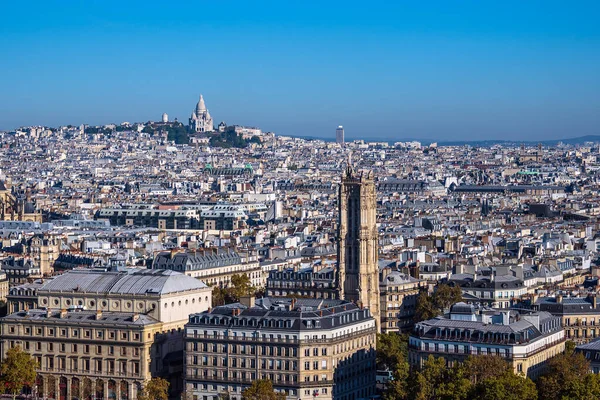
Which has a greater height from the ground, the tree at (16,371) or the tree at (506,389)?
the tree at (506,389)

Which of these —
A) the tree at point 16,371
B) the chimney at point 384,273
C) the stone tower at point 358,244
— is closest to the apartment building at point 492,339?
the stone tower at point 358,244

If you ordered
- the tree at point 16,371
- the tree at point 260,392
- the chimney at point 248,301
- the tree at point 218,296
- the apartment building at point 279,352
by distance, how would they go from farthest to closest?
the tree at point 218,296
the chimney at point 248,301
the tree at point 16,371
the apartment building at point 279,352
the tree at point 260,392

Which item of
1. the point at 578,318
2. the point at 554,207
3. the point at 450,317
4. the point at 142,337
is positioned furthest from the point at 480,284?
the point at 554,207

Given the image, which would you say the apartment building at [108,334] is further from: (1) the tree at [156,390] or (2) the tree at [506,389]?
(2) the tree at [506,389]

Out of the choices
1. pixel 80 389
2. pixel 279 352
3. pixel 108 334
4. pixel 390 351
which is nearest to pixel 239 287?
pixel 390 351

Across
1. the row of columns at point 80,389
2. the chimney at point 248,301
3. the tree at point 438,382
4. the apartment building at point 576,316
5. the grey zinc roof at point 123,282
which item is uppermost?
the grey zinc roof at point 123,282
